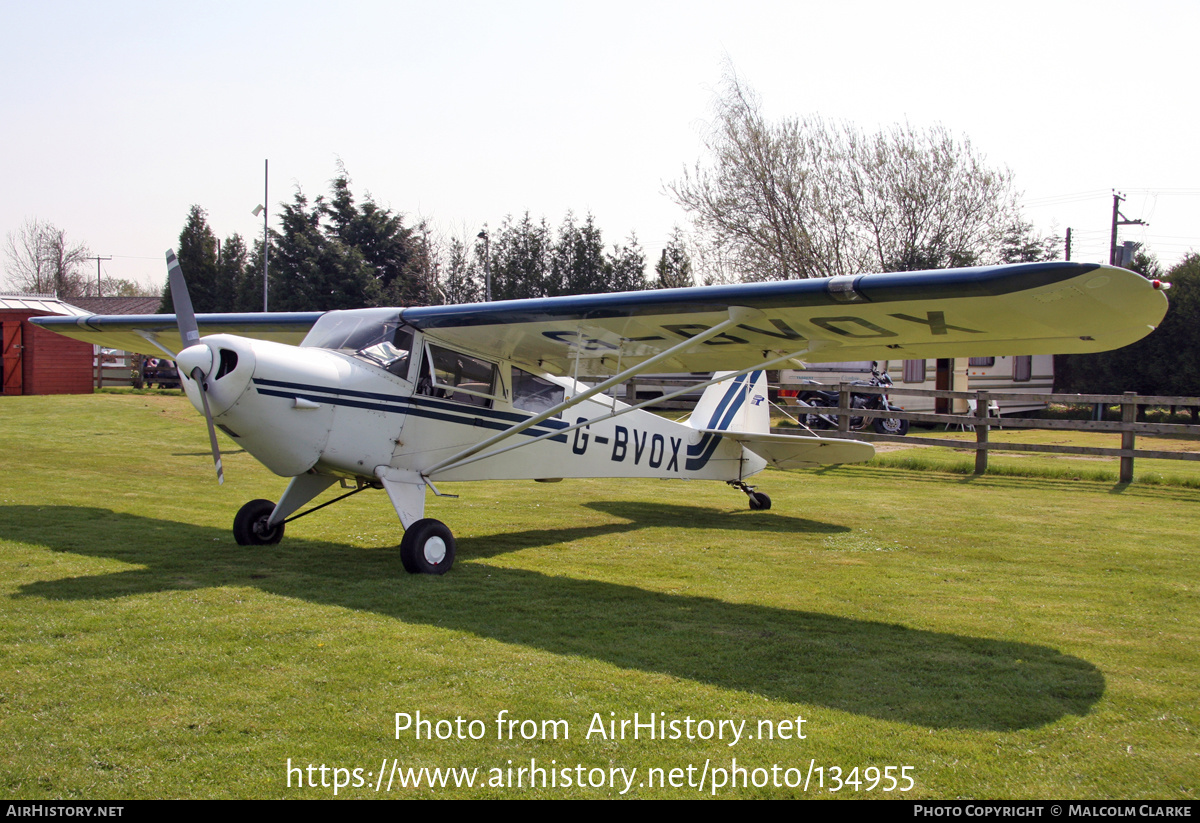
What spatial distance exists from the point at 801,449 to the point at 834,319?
463 cm

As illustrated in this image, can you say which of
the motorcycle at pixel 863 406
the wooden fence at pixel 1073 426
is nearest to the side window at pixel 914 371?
the motorcycle at pixel 863 406

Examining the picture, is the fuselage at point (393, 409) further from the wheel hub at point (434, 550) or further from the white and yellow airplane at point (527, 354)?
the wheel hub at point (434, 550)

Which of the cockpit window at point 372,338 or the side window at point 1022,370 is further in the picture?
the side window at point 1022,370

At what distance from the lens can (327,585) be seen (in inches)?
250

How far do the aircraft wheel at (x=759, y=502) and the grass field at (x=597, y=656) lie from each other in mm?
1494

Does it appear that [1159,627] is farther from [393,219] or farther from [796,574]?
[393,219]

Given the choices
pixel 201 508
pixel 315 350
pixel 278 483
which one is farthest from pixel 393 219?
pixel 315 350

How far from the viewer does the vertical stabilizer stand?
11.1 metres

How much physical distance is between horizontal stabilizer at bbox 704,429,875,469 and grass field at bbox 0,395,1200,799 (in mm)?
1132

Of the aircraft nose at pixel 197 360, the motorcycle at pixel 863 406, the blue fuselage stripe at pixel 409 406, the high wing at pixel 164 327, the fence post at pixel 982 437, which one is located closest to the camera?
the aircraft nose at pixel 197 360

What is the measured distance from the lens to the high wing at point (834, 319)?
5.28 metres

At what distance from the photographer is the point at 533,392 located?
8.98 metres

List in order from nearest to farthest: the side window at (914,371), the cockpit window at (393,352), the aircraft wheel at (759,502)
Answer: the cockpit window at (393,352)
the aircraft wheel at (759,502)
the side window at (914,371)

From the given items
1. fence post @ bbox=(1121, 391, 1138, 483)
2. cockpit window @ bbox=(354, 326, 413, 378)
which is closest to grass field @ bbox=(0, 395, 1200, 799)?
cockpit window @ bbox=(354, 326, 413, 378)
